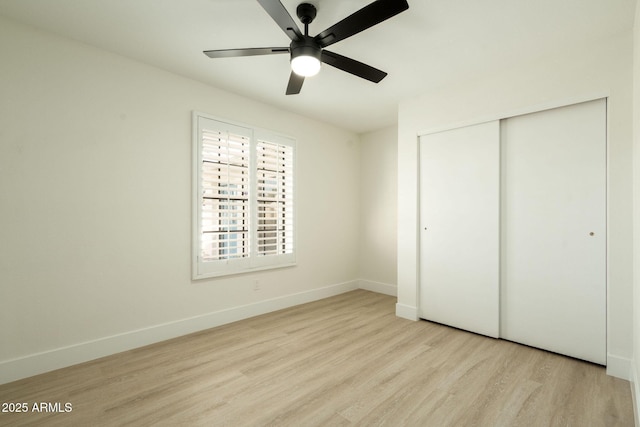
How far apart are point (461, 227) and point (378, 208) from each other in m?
1.73

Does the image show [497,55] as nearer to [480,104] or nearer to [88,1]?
[480,104]

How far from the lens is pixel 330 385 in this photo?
2094 mm

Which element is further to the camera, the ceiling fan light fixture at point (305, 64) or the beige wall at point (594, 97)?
the beige wall at point (594, 97)

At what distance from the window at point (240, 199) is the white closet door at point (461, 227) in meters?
1.70

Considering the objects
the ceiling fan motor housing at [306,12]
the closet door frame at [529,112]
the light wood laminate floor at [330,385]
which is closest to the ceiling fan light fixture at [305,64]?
the ceiling fan motor housing at [306,12]

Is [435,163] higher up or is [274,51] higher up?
[274,51]

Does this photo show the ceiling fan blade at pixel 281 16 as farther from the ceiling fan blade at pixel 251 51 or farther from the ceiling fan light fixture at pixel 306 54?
the ceiling fan blade at pixel 251 51

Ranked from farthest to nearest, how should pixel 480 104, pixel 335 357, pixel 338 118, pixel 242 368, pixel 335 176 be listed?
pixel 335 176 < pixel 338 118 < pixel 480 104 < pixel 335 357 < pixel 242 368

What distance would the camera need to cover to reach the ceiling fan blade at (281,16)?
1.59 m

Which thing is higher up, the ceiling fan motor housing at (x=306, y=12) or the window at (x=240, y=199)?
the ceiling fan motor housing at (x=306, y=12)

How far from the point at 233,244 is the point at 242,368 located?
4.53 feet

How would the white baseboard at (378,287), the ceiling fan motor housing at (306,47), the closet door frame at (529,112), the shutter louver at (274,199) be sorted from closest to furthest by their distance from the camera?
the ceiling fan motor housing at (306,47)
the closet door frame at (529,112)
the shutter louver at (274,199)
the white baseboard at (378,287)

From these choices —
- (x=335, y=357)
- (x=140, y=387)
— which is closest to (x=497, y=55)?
(x=335, y=357)

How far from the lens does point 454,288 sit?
317cm
